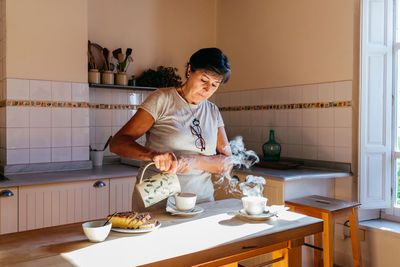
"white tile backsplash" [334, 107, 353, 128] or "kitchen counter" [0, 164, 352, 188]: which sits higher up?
"white tile backsplash" [334, 107, 353, 128]

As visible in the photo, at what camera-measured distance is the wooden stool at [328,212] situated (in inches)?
99.3

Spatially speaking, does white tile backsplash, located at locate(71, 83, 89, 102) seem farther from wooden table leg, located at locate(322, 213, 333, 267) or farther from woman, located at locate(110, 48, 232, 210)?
wooden table leg, located at locate(322, 213, 333, 267)

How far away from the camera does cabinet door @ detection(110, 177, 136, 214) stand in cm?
298

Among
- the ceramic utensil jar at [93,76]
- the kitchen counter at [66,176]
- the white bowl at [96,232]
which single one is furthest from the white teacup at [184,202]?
the ceramic utensil jar at [93,76]

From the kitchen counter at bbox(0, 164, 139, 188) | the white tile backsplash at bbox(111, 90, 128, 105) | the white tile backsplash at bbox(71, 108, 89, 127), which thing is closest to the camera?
the kitchen counter at bbox(0, 164, 139, 188)

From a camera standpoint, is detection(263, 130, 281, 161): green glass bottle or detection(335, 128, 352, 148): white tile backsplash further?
detection(263, 130, 281, 161): green glass bottle

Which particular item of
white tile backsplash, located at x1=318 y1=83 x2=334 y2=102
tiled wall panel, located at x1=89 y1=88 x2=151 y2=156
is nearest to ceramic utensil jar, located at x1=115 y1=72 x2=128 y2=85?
tiled wall panel, located at x1=89 y1=88 x2=151 y2=156

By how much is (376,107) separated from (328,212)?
1098 millimetres

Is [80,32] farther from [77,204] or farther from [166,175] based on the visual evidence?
[166,175]

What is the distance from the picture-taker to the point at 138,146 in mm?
1608

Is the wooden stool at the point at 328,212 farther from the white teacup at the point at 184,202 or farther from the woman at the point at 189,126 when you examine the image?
the white teacup at the point at 184,202

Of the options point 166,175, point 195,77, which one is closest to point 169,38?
point 195,77

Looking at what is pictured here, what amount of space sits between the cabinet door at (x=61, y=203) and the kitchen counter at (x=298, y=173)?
1.24m

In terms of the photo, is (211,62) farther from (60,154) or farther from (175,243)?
(60,154)
